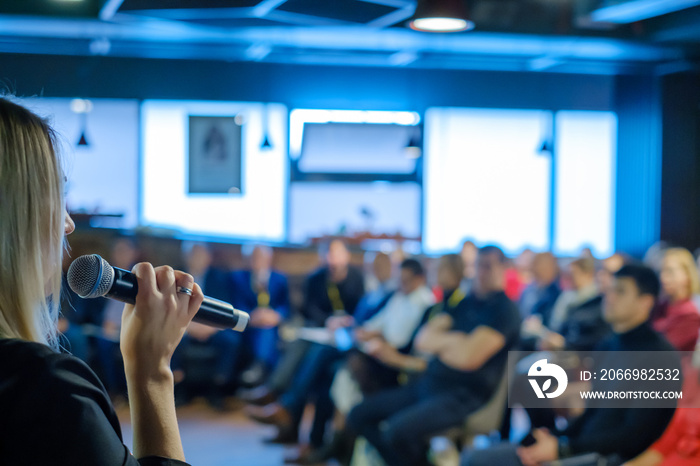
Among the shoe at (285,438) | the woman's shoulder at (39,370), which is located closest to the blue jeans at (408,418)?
the shoe at (285,438)

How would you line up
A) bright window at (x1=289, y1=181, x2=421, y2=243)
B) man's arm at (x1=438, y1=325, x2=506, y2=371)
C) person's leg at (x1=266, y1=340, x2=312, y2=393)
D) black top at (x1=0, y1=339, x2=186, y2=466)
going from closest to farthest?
black top at (x1=0, y1=339, x2=186, y2=466) → man's arm at (x1=438, y1=325, x2=506, y2=371) → person's leg at (x1=266, y1=340, x2=312, y2=393) → bright window at (x1=289, y1=181, x2=421, y2=243)

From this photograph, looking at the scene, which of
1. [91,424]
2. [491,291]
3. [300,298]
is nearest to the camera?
[91,424]

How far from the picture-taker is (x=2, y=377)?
67 centimetres

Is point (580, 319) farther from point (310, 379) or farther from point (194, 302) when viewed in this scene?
point (194, 302)

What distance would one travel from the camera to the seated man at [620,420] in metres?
2.33

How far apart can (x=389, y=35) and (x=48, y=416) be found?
7286mm

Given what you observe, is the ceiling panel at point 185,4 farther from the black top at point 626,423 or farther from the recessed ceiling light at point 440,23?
the black top at point 626,423

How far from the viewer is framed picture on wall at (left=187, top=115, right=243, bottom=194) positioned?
902 centimetres

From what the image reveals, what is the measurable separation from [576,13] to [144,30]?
436 centimetres

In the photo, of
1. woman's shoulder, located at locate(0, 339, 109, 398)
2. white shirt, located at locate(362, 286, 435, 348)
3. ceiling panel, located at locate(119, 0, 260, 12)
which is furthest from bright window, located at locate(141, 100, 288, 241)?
woman's shoulder, located at locate(0, 339, 109, 398)

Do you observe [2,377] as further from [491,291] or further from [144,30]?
[144,30]

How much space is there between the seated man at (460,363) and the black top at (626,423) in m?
0.56

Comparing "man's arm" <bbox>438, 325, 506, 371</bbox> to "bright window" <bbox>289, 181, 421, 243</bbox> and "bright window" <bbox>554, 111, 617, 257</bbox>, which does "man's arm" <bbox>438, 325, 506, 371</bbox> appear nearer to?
"bright window" <bbox>289, 181, 421, 243</bbox>

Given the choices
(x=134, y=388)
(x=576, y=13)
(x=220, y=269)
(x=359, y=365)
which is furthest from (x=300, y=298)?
(x=134, y=388)
